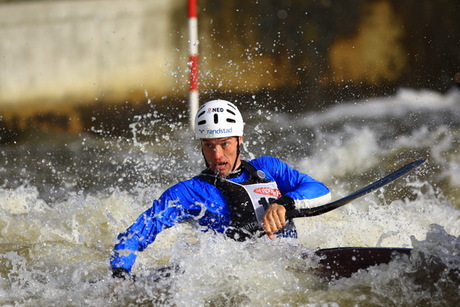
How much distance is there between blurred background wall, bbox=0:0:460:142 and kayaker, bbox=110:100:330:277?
14.9ft

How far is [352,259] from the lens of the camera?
12.5 ft

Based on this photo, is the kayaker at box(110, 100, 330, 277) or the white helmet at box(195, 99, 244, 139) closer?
the kayaker at box(110, 100, 330, 277)

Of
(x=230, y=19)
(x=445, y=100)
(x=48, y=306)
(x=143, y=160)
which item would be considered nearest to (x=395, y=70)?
(x=445, y=100)

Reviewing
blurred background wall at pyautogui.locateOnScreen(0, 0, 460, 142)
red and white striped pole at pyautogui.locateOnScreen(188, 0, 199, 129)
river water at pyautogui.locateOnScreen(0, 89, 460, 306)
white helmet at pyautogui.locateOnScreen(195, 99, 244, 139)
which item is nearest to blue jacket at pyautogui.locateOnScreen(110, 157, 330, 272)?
river water at pyautogui.locateOnScreen(0, 89, 460, 306)

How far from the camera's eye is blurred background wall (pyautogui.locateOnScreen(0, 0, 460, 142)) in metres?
8.98

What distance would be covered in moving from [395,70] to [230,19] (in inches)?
86.6

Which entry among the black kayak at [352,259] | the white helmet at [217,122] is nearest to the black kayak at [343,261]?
the black kayak at [352,259]

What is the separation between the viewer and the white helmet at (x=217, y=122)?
4.14 metres

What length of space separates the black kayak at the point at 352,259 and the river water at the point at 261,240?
6cm

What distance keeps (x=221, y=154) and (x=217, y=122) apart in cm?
19

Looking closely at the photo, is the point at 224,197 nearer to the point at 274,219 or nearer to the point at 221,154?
the point at 221,154

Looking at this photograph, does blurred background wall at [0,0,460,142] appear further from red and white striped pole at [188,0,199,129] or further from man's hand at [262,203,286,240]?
man's hand at [262,203,286,240]

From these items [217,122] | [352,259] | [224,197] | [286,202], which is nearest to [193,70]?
[217,122]

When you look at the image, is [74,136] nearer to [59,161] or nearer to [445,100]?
[59,161]
